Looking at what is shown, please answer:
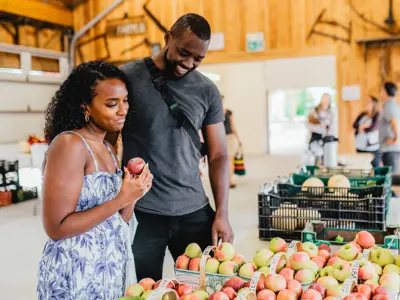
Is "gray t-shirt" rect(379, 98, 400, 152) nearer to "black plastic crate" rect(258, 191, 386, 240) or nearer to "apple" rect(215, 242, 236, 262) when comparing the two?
"black plastic crate" rect(258, 191, 386, 240)

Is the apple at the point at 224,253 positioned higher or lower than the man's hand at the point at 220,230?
lower

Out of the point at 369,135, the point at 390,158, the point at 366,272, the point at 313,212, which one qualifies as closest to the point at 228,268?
the point at 366,272

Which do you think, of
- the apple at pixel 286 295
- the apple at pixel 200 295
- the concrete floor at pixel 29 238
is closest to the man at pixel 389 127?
the concrete floor at pixel 29 238

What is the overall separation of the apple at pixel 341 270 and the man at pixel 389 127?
14.8 ft

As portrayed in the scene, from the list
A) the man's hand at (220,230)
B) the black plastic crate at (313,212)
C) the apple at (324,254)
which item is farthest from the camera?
the black plastic crate at (313,212)

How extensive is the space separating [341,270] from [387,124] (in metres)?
4.66

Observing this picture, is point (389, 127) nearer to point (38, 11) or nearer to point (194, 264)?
point (194, 264)

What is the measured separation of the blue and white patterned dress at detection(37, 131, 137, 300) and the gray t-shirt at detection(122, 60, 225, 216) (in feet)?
1.07

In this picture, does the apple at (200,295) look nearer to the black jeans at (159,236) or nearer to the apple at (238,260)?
the apple at (238,260)

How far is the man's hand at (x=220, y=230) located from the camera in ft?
7.11

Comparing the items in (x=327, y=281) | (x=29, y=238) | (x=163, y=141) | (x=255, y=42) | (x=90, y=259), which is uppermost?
(x=255, y=42)

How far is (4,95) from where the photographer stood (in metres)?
10.3

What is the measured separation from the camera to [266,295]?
5.16ft

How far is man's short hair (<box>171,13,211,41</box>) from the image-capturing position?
195cm
